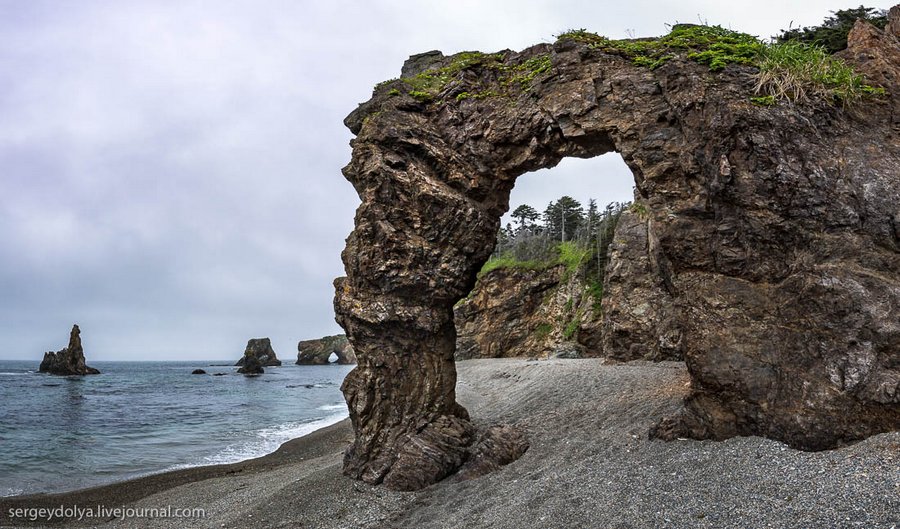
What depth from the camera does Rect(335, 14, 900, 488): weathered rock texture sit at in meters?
8.12

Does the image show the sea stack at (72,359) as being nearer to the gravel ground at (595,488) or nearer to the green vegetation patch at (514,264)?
the green vegetation patch at (514,264)

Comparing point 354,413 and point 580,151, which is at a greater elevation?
point 580,151

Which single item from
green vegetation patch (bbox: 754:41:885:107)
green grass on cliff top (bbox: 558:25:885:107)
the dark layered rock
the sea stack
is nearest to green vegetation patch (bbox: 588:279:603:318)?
green grass on cliff top (bbox: 558:25:885:107)

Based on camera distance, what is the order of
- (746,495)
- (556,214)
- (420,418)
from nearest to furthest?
1. (746,495)
2. (420,418)
3. (556,214)

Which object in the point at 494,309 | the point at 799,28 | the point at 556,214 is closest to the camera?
the point at 799,28

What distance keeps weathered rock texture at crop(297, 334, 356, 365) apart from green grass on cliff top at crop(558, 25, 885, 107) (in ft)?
477

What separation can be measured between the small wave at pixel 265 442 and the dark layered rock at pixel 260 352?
84.1 meters

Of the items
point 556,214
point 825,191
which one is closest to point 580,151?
point 825,191

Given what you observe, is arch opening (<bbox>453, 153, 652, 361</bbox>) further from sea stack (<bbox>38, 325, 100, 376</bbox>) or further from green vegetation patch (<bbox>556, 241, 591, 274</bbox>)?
sea stack (<bbox>38, 325, 100, 376</bbox>)

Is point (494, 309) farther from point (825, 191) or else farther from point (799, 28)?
point (825, 191)

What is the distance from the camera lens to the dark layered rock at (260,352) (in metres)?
108

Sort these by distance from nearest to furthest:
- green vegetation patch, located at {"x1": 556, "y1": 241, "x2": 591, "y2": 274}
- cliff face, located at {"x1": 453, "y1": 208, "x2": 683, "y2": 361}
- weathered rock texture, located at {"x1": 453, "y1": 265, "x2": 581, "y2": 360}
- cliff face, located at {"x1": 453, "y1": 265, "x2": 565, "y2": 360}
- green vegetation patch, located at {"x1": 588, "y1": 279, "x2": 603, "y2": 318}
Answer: cliff face, located at {"x1": 453, "y1": 208, "x2": 683, "y2": 361} → green vegetation patch, located at {"x1": 588, "y1": 279, "x2": 603, "y2": 318} → green vegetation patch, located at {"x1": 556, "y1": 241, "x2": 591, "y2": 274} → weathered rock texture, located at {"x1": 453, "y1": 265, "x2": 581, "y2": 360} → cliff face, located at {"x1": 453, "y1": 265, "x2": 565, "y2": 360}

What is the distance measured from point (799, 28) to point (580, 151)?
9.50 meters

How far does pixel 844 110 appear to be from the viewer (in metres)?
9.16
